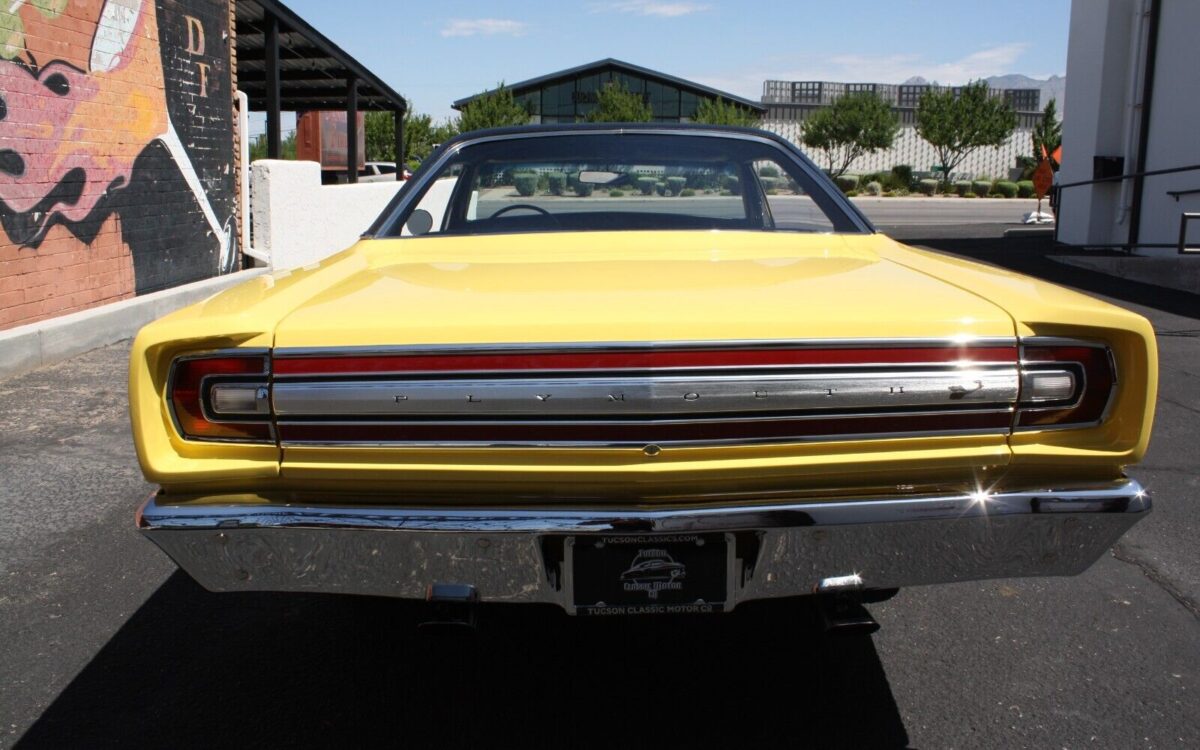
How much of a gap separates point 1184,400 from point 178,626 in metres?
5.95

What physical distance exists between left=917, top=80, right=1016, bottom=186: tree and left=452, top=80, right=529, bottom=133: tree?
22.3 metres

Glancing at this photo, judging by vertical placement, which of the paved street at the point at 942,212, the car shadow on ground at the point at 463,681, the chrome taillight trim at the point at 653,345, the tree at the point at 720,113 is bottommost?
the car shadow on ground at the point at 463,681

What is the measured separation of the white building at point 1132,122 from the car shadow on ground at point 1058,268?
27.9 inches

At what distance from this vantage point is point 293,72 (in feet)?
63.7

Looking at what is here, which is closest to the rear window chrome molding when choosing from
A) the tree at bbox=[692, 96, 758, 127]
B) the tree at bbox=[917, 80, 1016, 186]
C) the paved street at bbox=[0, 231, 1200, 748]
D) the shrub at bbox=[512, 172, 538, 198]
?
the shrub at bbox=[512, 172, 538, 198]

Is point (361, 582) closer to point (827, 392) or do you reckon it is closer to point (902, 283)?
point (827, 392)

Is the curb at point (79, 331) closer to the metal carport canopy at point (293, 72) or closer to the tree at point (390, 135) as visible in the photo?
the metal carport canopy at point (293, 72)

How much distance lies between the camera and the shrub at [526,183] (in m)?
4.11

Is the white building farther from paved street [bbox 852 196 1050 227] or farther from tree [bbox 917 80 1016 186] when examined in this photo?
tree [bbox 917 80 1016 186]

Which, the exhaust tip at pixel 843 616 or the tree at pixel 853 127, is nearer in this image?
the exhaust tip at pixel 843 616

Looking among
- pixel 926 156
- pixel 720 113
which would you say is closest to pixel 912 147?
pixel 926 156

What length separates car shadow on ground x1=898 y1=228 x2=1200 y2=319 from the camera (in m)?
10.9

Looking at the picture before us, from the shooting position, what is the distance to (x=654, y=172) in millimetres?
4109

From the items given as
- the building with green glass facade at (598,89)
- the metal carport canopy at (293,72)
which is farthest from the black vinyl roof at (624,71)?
the metal carport canopy at (293,72)
